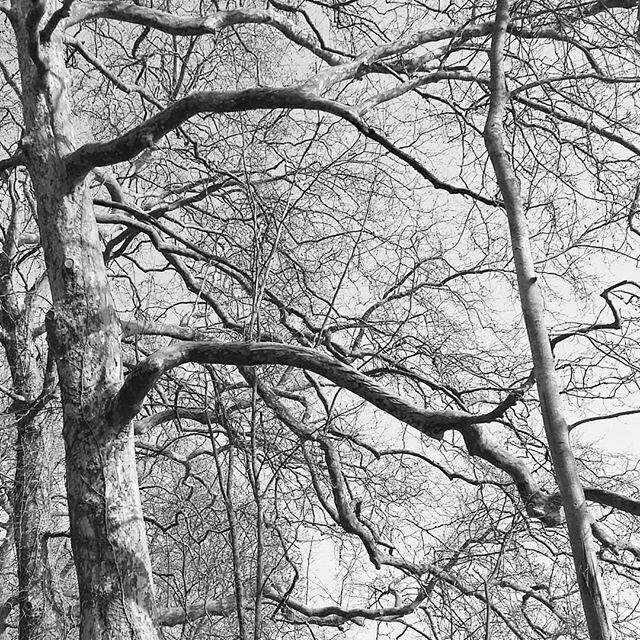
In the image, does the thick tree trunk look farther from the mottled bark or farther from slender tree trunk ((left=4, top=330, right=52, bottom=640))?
slender tree trunk ((left=4, top=330, right=52, bottom=640))

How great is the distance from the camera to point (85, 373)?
500cm

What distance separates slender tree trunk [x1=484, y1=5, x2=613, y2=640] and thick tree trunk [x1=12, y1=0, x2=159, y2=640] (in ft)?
8.92

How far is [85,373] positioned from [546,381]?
3.08 metres

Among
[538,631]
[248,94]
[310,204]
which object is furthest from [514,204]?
[310,204]

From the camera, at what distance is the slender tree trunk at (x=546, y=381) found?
2.50 m

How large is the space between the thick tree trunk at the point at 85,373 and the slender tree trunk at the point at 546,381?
272cm

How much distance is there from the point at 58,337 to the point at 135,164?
3.96 m

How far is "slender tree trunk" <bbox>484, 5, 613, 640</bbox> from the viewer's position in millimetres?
2504

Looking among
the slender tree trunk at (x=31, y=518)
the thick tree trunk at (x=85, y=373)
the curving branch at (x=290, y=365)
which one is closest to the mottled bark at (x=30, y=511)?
the slender tree trunk at (x=31, y=518)

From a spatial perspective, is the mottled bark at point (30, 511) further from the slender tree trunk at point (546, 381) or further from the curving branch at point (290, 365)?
the slender tree trunk at point (546, 381)

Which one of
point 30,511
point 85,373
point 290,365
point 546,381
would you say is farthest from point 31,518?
point 546,381

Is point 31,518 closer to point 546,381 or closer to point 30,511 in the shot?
point 30,511

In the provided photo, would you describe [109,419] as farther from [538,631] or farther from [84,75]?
[84,75]

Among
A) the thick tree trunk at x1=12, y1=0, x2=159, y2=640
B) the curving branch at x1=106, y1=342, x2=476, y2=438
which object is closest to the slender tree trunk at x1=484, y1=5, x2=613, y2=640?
the curving branch at x1=106, y1=342, x2=476, y2=438
